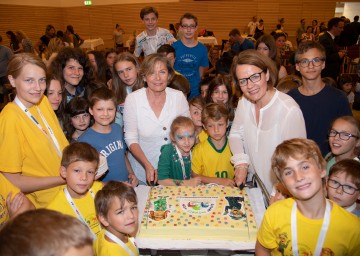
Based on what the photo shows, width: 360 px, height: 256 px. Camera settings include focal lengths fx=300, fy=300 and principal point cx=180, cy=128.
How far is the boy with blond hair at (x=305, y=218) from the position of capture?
5.56 feet

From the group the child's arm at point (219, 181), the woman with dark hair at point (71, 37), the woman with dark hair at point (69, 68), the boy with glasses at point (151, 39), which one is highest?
the woman with dark hair at point (71, 37)

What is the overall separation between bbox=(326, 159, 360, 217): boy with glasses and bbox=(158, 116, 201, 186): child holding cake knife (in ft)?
4.26

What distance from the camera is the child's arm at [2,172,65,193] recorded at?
7.48 ft

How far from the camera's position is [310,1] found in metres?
A: 18.0

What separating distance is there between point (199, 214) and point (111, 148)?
1.28m

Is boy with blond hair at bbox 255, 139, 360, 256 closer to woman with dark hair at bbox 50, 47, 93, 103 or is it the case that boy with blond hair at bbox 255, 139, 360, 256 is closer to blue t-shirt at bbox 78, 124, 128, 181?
blue t-shirt at bbox 78, 124, 128, 181

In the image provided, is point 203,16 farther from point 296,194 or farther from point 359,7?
point 296,194

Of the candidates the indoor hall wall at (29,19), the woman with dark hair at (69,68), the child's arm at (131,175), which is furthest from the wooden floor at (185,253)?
the indoor hall wall at (29,19)

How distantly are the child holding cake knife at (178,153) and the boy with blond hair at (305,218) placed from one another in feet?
4.10

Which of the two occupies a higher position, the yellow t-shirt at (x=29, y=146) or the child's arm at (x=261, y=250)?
the yellow t-shirt at (x=29, y=146)

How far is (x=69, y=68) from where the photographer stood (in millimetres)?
3469

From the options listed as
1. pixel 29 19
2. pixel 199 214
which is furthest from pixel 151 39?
pixel 29 19

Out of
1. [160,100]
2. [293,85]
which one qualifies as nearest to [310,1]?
[293,85]

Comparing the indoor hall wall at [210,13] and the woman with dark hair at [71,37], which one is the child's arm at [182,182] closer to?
the woman with dark hair at [71,37]
